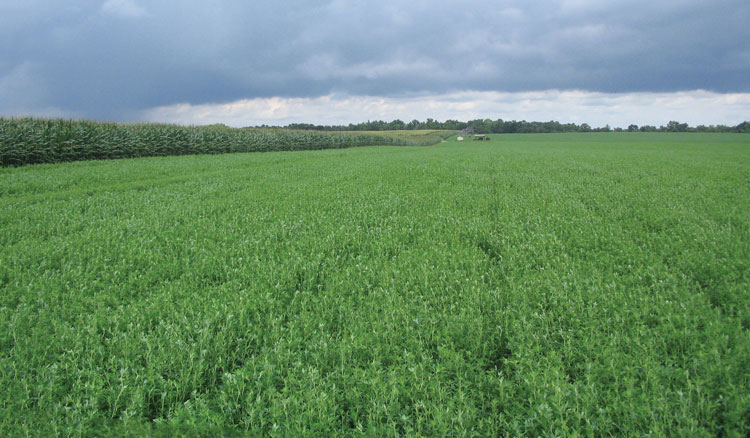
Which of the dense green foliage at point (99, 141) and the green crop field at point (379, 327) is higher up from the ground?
the dense green foliage at point (99, 141)

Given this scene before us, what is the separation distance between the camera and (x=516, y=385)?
2.95 meters

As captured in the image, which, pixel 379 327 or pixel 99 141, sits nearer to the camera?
pixel 379 327

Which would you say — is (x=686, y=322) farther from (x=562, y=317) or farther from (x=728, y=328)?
(x=562, y=317)

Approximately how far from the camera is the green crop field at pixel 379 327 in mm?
2656

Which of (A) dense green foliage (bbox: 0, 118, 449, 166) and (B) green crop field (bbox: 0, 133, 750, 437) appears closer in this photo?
(B) green crop field (bbox: 0, 133, 750, 437)

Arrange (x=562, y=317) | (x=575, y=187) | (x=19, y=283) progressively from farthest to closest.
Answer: (x=575, y=187), (x=19, y=283), (x=562, y=317)

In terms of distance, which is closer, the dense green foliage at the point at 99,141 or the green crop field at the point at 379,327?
the green crop field at the point at 379,327

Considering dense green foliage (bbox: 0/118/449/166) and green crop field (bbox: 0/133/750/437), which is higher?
dense green foliage (bbox: 0/118/449/166)

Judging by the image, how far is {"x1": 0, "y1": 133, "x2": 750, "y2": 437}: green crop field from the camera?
2.66 m

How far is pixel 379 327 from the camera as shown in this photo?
370cm

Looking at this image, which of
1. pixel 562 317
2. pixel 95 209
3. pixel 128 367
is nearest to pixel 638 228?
pixel 562 317

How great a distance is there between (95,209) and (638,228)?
1234 centimetres

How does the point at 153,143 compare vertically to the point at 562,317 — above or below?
above

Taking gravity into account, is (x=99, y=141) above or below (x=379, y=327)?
above
